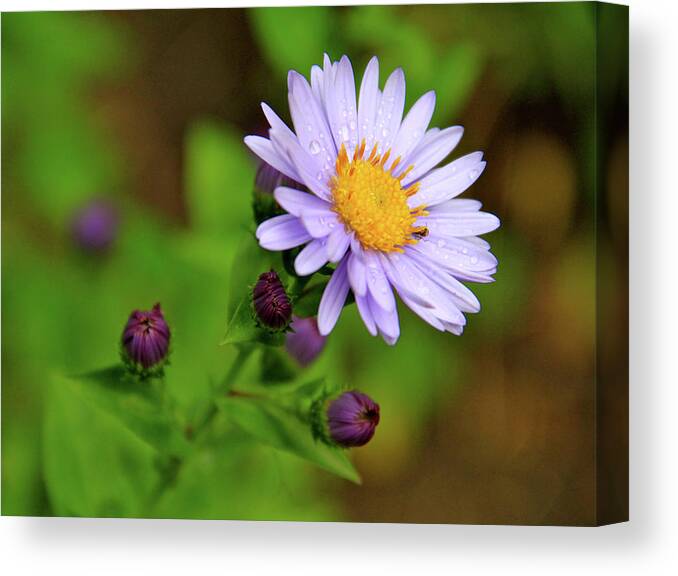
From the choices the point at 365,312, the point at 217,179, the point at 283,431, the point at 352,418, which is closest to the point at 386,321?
the point at 365,312

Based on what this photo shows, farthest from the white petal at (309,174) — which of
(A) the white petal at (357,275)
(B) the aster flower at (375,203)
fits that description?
(A) the white petal at (357,275)

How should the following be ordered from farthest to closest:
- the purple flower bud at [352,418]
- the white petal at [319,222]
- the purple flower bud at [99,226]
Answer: the purple flower bud at [99,226] < the purple flower bud at [352,418] < the white petal at [319,222]

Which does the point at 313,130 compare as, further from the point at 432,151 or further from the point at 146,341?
the point at 146,341

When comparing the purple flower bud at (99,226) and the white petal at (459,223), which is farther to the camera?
the purple flower bud at (99,226)

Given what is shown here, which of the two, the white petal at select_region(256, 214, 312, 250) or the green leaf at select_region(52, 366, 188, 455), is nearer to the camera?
the white petal at select_region(256, 214, 312, 250)

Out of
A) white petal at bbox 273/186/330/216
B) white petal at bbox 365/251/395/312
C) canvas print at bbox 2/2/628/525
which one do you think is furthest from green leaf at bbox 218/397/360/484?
white petal at bbox 273/186/330/216

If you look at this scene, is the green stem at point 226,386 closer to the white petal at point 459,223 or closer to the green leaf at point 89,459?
the green leaf at point 89,459

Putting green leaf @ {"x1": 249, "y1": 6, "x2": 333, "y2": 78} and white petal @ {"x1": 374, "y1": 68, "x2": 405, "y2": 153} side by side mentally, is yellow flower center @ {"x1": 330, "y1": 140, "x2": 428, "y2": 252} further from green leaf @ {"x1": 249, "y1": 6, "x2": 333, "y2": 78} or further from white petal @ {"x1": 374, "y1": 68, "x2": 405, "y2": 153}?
green leaf @ {"x1": 249, "y1": 6, "x2": 333, "y2": 78}
